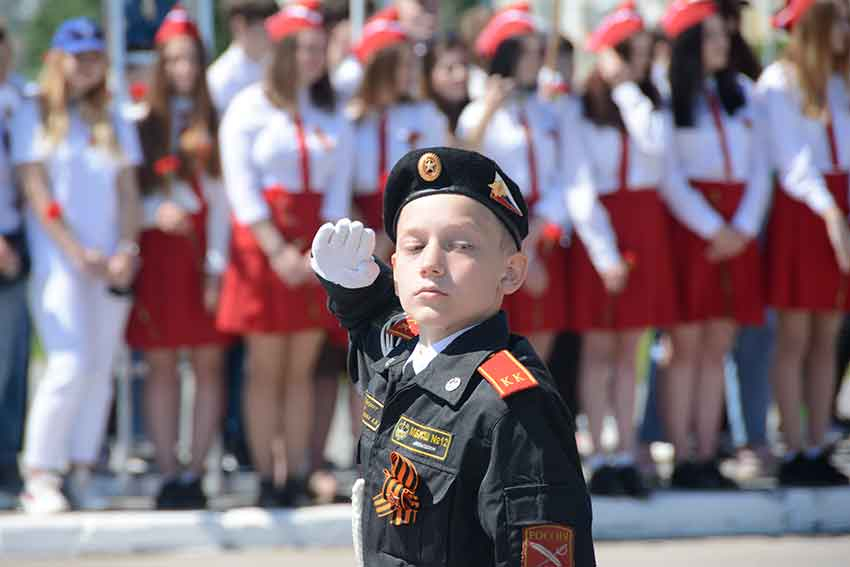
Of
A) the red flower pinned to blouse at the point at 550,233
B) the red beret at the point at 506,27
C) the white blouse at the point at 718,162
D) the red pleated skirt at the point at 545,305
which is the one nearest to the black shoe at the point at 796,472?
the white blouse at the point at 718,162

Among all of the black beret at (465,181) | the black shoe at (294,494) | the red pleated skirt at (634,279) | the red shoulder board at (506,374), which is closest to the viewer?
the red shoulder board at (506,374)

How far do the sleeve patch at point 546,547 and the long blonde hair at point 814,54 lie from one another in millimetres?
3870

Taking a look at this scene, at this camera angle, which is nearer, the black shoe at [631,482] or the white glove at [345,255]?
the white glove at [345,255]

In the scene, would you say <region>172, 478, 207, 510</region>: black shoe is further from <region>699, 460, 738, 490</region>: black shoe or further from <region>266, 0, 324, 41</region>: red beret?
<region>699, 460, 738, 490</region>: black shoe

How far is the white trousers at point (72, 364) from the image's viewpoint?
5.32 m

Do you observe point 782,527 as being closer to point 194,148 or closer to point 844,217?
point 844,217

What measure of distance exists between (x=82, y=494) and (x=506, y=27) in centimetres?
240

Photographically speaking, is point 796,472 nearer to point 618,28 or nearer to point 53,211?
point 618,28

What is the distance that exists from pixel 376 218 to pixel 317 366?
65 centimetres

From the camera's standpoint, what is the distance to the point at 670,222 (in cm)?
577

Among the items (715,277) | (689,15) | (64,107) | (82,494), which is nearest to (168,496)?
(82,494)

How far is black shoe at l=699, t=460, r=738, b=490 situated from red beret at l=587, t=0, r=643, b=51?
5.59 feet

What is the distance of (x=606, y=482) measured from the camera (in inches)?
218

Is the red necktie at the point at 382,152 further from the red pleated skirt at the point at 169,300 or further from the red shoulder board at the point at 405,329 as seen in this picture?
the red shoulder board at the point at 405,329
